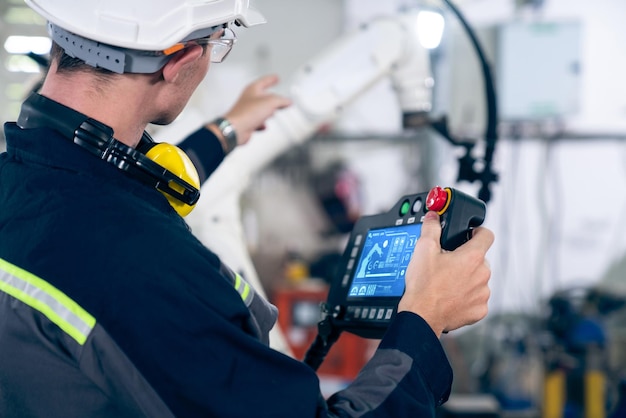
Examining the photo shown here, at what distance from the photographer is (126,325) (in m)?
0.91

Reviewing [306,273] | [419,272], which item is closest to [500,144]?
[306,273]

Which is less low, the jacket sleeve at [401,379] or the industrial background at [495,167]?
the industrial background at [495,167]

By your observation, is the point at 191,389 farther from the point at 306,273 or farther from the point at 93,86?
the point at 306,273

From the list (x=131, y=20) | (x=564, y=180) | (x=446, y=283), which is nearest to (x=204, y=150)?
(x=131, y=20)

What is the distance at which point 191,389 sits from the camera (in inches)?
36.1

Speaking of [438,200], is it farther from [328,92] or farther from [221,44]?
[328,92]

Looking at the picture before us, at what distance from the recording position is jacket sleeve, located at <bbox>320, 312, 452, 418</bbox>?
98 cm

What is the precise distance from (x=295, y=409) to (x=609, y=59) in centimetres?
454

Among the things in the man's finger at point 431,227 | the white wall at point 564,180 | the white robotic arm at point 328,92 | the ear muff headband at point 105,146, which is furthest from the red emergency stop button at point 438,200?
the white wall at point 564,180

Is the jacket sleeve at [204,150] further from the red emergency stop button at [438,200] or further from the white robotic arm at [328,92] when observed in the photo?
the red emergency stop button at [438,200]

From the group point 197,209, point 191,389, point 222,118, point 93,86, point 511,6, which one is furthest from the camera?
point 511,6

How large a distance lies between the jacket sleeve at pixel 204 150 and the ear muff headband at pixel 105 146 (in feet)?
2.19

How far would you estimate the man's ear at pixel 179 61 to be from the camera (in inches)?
41.6

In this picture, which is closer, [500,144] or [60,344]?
[60,344]
